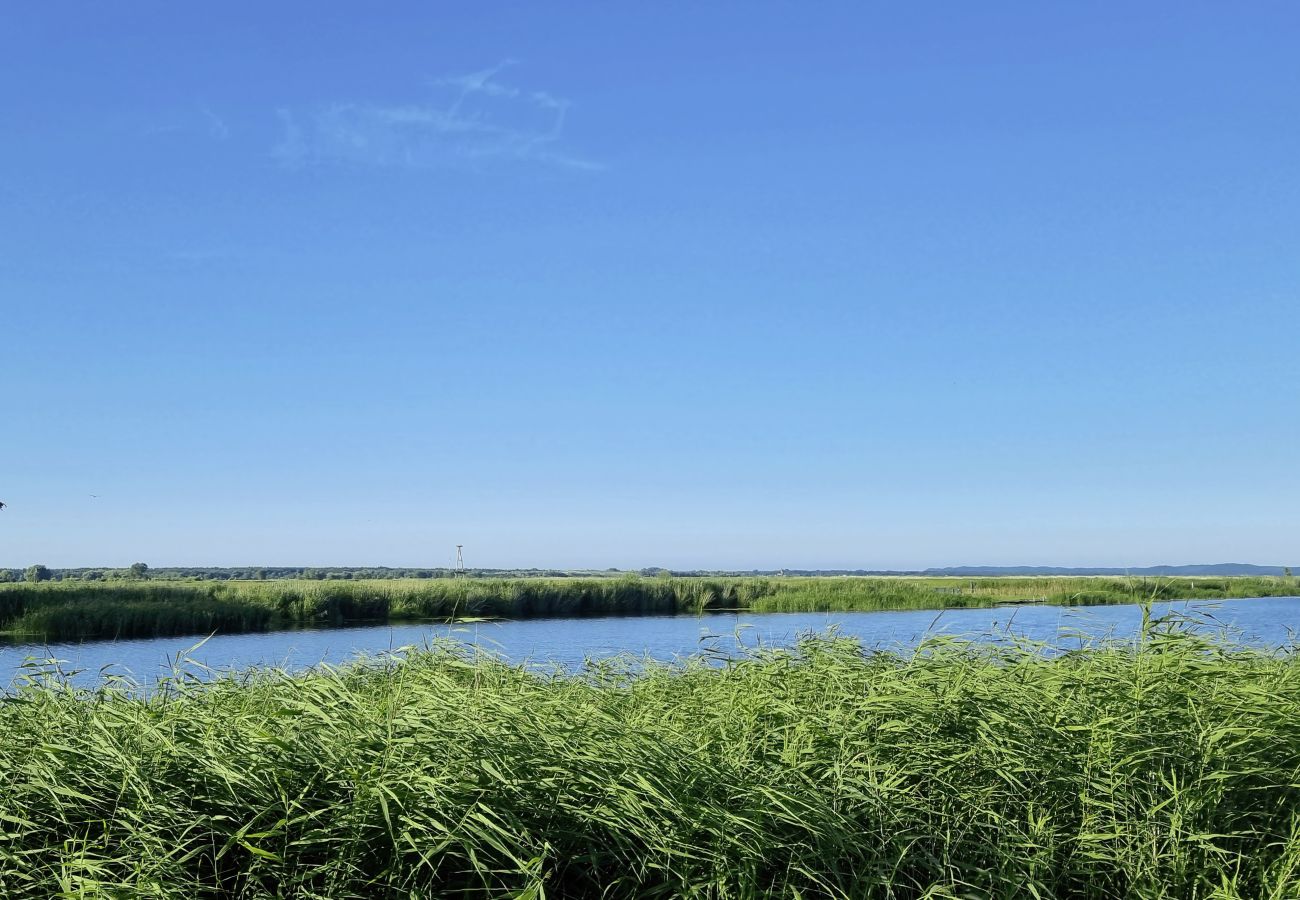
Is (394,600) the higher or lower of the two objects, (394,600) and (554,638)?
the higher

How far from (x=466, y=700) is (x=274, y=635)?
23751 millimetres

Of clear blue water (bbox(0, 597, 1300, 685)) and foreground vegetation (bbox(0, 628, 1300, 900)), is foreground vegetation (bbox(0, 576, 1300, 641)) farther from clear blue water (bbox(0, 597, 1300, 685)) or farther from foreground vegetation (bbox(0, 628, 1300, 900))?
foreground vegetation (bbox(0, 628, 1300, 900))

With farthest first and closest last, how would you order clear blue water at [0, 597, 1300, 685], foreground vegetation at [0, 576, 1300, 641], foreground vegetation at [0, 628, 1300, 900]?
foreground vegetation at [0, 576, 1300, 641], clear blue water at [0, 597, 1300, 685], foreground vegetation at [0, 628, 1300, 900]

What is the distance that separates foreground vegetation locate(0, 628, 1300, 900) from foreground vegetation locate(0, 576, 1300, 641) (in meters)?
20.3

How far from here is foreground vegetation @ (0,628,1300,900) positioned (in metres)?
3.92

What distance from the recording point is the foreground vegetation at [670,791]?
3.92 metres

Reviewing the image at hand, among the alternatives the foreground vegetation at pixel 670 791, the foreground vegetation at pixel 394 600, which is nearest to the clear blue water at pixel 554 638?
the foreground vegetation at pixel 394 600

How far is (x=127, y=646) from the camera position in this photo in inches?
882

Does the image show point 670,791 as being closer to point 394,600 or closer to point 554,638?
point 554,638

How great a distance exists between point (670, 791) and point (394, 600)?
3054 centimetres

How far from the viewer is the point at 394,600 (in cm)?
3338

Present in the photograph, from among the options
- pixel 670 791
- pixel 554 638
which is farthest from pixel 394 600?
pixel 670 791

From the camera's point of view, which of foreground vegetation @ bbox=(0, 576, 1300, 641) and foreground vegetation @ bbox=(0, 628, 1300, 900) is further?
foreground vegetation @ bbox=(0, 576, 1300, 641)

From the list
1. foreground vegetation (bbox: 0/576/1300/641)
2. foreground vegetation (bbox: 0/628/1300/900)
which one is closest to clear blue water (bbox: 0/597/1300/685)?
foreground vegetation (bbox: 0/576/1300/641)
